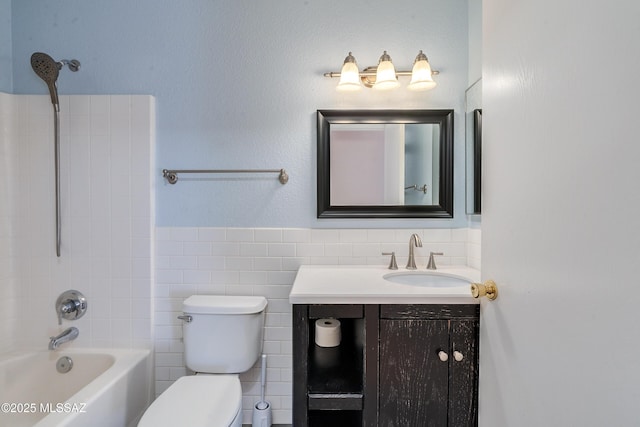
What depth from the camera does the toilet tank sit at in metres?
1.42

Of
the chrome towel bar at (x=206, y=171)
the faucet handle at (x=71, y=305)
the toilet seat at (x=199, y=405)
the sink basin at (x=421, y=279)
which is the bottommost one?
the toilet seat at (x=199, y=405)

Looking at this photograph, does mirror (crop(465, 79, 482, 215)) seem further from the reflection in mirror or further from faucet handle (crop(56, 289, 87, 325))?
faucet handle (crop(56, 289, 87, 325))

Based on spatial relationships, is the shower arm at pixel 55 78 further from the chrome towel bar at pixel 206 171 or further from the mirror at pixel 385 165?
the mirror at pixel 385 165

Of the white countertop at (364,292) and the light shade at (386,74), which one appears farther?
the light shade at (386,74)

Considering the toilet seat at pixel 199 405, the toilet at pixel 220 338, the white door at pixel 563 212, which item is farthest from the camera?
the toilet at pixel 220 338

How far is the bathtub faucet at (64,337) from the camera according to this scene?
151 cm

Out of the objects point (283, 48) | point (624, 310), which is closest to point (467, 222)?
point (624, 310)

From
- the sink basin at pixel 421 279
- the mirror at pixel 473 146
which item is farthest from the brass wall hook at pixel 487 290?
the mirror at pixel 473 146

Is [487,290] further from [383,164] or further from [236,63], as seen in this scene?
[236,63]

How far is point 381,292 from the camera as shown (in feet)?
3.76

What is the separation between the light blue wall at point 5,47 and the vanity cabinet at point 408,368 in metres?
1.97

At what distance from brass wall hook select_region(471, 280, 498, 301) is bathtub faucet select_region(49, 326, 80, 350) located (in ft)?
6.41

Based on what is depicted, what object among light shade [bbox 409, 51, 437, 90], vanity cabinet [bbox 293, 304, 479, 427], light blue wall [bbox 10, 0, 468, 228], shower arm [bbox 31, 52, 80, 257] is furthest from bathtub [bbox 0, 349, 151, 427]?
light shade [bbox 409, 51, 437, 90]

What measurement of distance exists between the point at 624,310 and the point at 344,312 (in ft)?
2.64
